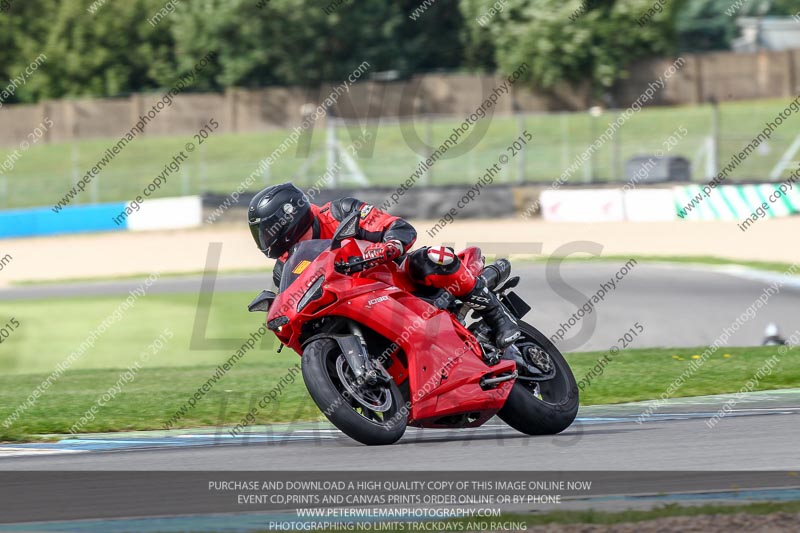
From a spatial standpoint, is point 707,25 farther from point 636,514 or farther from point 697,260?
point 636,514

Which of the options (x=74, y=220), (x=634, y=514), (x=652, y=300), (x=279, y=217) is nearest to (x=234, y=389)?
Answer: (x=279, y=217)

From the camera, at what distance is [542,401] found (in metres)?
7.86

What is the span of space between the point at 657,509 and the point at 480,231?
960 inches

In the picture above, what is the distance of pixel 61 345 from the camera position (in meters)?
18.5

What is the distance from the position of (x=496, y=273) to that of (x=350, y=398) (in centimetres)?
167

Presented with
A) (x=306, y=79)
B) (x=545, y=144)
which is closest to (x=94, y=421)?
(x=545, y=144)

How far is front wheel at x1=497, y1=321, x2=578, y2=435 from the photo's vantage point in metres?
7.81

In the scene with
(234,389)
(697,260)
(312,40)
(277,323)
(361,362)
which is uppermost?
(277,323)

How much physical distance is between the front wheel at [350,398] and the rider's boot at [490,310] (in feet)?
2.92

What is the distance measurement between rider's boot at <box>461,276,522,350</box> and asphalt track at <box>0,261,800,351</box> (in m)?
6.92

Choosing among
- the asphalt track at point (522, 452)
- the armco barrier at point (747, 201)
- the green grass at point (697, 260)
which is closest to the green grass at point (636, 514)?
the asphalt track at point (522, 452)

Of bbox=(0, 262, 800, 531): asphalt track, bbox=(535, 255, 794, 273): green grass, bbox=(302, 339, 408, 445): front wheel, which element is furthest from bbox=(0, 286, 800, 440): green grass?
bbox=(535, 255, 794, 273): green grass

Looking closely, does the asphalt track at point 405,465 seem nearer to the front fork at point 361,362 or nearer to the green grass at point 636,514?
the green grass at point 636,514

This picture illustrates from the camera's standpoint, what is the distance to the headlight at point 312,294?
734 centimetres
